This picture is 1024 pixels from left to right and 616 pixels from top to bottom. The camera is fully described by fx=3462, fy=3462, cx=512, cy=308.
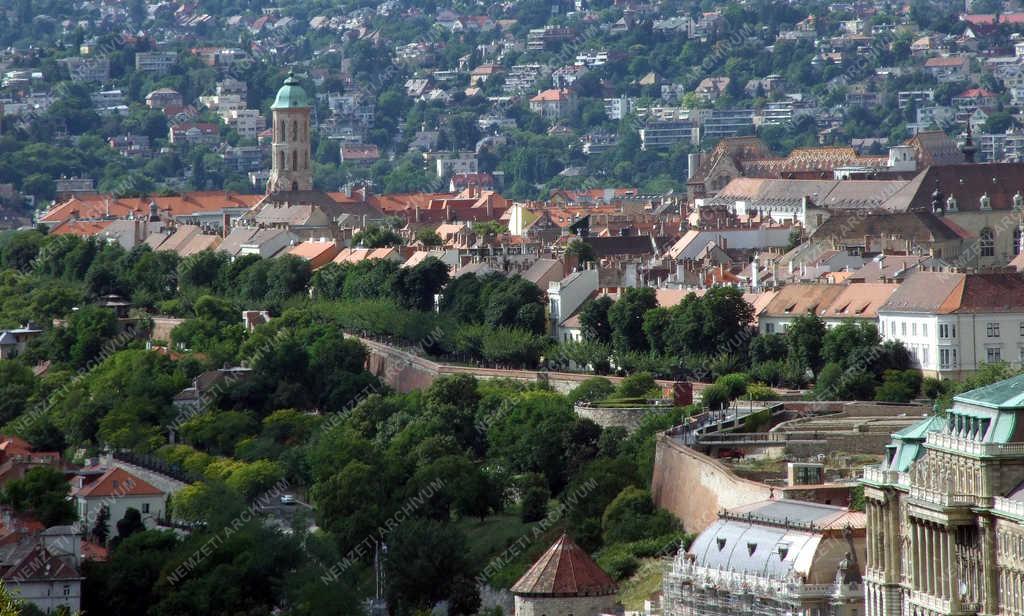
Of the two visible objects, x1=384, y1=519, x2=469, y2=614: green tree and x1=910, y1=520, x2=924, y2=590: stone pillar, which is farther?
x1=384, y1=519, x2=469, y2=614: green tree

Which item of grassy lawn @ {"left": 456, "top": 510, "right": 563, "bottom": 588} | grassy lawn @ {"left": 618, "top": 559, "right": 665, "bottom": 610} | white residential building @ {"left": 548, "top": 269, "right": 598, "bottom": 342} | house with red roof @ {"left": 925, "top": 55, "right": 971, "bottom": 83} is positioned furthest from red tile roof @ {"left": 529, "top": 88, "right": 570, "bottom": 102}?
grassy lawn @ {"left": 618, "top": 559, "right": 665, "bottom": 610}

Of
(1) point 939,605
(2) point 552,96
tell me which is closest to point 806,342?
(1) point 939,605

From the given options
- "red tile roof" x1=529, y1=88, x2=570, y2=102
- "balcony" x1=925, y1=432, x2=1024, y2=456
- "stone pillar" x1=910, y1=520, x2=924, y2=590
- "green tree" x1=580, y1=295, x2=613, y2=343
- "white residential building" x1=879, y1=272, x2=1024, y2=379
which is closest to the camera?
"balcony" x1=925, y1=432, x2=1024, y2=456

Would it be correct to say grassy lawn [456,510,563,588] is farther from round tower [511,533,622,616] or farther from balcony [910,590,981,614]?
balcony [910,590,981,614]

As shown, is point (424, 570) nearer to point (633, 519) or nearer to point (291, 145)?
point (633, 519)

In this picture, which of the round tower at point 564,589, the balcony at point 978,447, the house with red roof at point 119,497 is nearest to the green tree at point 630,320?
the house with red roof at point 119,497

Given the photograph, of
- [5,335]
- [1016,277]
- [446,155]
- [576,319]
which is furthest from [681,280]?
[446,155]

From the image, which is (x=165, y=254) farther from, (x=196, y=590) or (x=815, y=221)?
(x=196, y=590)
